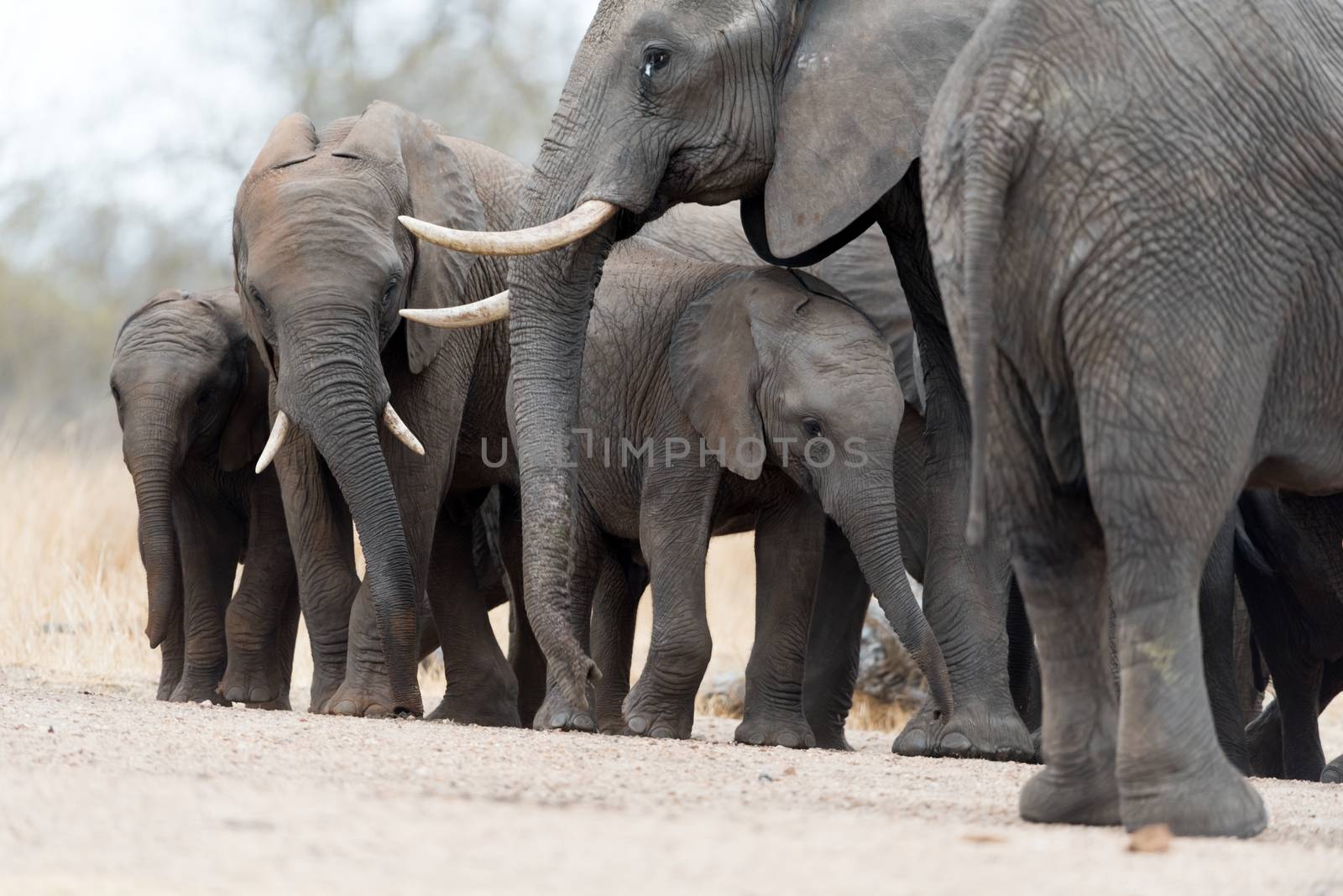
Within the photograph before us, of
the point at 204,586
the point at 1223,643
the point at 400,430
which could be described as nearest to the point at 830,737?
the point at 1223,643

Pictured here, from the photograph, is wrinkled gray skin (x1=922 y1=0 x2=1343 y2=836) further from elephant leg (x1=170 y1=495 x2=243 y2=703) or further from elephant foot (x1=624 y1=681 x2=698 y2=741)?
elephant leg (x1=170 y1=495 x2=243 y2=703)

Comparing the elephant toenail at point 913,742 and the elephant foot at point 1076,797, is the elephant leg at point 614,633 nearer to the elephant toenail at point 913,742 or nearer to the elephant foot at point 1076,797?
the elephant toenail at point 913,742

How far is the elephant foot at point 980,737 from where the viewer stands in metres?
6.75

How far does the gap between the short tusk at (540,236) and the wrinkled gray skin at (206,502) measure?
2.51 metres

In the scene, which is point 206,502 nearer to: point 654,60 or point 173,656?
point 173,656

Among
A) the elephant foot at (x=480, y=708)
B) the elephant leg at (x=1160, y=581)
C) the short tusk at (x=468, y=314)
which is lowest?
the elephant foot at (x=480, y=708)

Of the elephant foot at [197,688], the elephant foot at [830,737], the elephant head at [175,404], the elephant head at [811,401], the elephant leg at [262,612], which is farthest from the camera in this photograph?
the elephant foot at [197,688]

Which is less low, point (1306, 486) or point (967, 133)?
point (967, 133)

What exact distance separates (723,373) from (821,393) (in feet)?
1.49

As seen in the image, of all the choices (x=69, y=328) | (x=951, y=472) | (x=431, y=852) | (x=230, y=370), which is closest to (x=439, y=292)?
(x=230, y=370)

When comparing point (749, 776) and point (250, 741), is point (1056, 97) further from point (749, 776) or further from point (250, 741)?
point (250, 741)

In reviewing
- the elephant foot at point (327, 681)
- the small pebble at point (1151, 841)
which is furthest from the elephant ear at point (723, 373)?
the small pebble at point (1151, 841)

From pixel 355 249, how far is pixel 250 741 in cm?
261

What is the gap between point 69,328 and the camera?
32.5m
